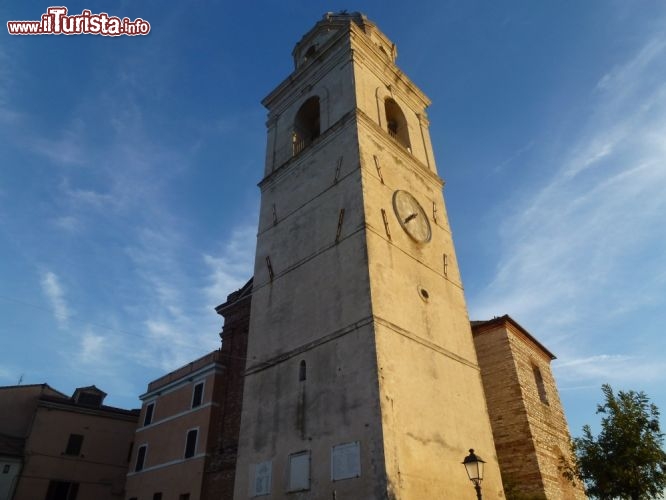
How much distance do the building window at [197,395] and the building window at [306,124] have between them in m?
11.2

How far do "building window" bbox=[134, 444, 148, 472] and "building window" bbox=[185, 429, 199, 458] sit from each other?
4077 mm

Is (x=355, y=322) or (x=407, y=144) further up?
Result: (x=407, y=144)

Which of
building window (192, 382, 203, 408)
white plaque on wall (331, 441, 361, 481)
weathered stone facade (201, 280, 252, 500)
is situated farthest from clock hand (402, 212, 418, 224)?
building window (192, 382, 203, 408)

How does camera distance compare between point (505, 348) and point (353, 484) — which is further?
point (505, 348)

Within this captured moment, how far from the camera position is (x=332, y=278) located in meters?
12.7

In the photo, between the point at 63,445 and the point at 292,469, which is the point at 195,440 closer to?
the point at 63,445

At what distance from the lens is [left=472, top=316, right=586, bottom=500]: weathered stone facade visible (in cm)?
1607

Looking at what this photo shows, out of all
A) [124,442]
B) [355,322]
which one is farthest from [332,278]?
[124,442]

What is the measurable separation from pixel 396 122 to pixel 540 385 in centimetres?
1181

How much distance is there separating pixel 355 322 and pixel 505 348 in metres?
9.73

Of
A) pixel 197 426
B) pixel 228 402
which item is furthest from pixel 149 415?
pixel 228 402

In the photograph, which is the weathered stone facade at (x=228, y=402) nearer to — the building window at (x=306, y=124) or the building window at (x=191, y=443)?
the building window at (x=191, y=443)

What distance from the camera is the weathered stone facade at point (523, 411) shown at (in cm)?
1607

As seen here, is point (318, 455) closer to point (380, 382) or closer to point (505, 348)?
point (380, 382)
